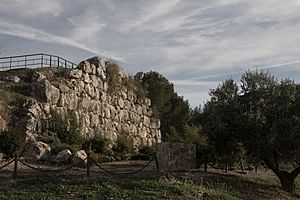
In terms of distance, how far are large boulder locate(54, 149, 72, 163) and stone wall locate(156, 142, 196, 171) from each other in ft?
14.0

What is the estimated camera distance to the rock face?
30000 millimetres

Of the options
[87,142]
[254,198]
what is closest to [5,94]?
[87,142]

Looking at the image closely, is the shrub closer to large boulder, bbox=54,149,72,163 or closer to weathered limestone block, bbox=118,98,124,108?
weathered limestone block, bbox=118,98,124,108

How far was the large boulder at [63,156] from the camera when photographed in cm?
2317

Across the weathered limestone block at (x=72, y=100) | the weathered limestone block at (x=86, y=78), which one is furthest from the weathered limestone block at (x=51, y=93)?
the weathered limestone block at (x=86, y=78)

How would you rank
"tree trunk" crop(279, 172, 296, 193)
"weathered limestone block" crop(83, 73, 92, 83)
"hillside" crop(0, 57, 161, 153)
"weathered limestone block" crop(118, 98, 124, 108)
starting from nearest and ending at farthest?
"tree trunk" crop(279, 172, 296, 193) < "hillside" crop(0, 57, 161, 153) < "weathered limestone block" crop(83, 73, 92, 83) < "weathered limestone block" crop(118, 98, 124, 108)

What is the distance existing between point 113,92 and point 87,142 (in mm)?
10219

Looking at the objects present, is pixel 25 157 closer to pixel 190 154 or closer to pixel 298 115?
pixel 190 154

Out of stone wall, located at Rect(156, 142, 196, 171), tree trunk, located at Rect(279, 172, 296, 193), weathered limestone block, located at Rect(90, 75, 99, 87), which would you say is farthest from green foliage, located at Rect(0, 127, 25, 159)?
weathered limestone block, located at Rect(90, 75, 99, 87)

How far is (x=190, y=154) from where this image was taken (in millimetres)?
22922

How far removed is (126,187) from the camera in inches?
650

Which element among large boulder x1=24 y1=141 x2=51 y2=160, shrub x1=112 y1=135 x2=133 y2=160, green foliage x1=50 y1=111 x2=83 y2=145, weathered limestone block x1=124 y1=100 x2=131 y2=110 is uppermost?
weathered limestone block x1=124 y1=100 x2=131 y2=110

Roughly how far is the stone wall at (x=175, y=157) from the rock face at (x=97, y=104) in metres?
8.16

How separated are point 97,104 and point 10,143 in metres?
13.4
